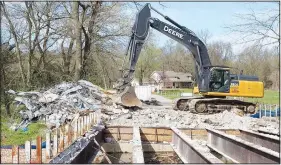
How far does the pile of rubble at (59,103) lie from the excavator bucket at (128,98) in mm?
1035

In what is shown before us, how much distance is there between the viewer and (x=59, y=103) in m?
14.8

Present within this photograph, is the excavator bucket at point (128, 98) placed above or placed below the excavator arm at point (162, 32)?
below

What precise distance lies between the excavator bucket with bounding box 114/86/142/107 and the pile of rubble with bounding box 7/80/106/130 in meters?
1.03

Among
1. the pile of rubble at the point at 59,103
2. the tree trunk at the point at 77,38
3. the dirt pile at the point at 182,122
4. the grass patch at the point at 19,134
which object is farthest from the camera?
the tree trunk at the point at 77,38

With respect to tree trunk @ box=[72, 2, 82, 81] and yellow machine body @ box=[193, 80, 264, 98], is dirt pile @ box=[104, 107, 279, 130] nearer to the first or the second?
yellow machine body @ box=[193, 80, 264, 98]

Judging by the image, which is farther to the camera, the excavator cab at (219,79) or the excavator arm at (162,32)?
the excavator cab at (219,79)

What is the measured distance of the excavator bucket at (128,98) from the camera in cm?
1606

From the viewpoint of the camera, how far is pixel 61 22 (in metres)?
25.3

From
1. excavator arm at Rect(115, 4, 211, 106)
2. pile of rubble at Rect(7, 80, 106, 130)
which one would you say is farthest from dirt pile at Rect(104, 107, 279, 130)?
excavator arm at Rect(115, 4, 211, 106)

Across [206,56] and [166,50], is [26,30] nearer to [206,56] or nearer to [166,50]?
[206,56]

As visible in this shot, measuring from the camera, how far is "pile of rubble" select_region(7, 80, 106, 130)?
13398mm

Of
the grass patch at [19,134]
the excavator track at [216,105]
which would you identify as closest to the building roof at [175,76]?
the excavator track at [216,105]

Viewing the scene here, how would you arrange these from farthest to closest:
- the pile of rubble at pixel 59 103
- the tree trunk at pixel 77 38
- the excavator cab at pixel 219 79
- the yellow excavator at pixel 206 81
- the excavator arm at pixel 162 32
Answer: the tree trunk at pixel 77 38 < the excavator cab at pixel 219 79 < the yellow excavator at pixel 206 81 < the excavator arm at pixel 162 32 < the pile of rubble at pixel 59 103

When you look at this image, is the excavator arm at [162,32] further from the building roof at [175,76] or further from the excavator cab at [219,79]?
the building roof at [175,76]
